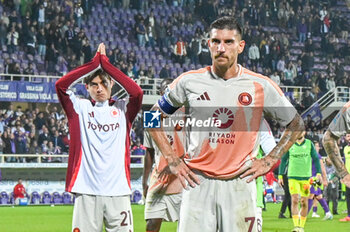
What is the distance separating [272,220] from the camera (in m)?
20.8

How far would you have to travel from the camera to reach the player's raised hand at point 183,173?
237 inches

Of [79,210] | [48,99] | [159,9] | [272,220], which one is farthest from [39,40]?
[79,210]

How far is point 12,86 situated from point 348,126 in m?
24.7

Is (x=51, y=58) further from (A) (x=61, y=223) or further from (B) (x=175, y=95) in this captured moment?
(B) (x=175, y=95)

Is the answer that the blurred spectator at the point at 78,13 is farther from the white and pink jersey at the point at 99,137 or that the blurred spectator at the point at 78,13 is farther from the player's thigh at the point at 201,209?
the player's thigh at the point at 201,209

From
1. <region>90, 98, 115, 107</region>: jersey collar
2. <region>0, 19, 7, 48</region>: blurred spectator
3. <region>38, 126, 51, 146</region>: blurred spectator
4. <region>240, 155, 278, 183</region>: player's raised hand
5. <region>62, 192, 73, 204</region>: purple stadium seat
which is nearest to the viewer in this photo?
<region>240, 155, 278, 183</region>: player's raised hand

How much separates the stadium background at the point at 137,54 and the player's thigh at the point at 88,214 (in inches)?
789

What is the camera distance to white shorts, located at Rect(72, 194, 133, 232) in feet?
26.1

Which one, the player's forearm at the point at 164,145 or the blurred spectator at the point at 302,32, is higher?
the blurred spectator at the point at 302,32

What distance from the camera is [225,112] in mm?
6094

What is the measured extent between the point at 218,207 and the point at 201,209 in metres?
0.12

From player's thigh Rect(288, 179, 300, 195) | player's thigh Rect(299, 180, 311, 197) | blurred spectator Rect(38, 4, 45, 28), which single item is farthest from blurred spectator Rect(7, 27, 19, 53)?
player's thigh Rect(299, 180, 311, 197)

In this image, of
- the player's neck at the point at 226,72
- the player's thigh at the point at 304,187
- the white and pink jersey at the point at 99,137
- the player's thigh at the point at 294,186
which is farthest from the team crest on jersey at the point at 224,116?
the player's thigh at the point at 294,186

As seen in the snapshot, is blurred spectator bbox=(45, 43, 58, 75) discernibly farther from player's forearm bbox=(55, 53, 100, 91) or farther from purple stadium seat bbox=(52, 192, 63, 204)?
player's forearm bbox=(55, 53, 100, 91)
